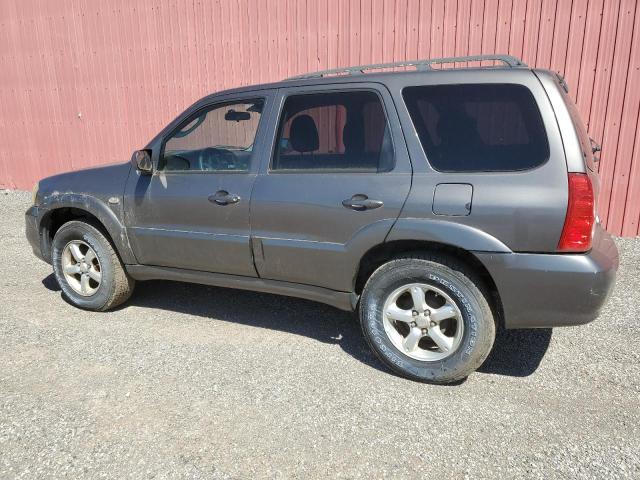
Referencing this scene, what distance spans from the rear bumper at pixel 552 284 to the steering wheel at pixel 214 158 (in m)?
1.84

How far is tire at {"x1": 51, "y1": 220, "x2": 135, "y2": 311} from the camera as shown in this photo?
3.85 m

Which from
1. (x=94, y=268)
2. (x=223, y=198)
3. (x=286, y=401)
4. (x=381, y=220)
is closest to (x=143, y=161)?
(x=223, y=198)

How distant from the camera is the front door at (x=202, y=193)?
330 centimetres

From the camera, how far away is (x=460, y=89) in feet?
8.85

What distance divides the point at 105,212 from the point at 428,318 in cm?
251

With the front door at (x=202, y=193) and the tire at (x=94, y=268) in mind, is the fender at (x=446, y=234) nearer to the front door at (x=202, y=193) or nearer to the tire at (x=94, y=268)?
the front door at (x=202, y=193)

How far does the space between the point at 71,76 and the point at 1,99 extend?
6.71 feet

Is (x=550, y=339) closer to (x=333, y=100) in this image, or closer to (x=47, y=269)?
(x=333, y=100)

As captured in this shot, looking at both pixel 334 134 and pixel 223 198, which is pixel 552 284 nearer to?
pixel 334 134

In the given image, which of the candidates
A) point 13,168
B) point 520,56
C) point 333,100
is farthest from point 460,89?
point 13,168

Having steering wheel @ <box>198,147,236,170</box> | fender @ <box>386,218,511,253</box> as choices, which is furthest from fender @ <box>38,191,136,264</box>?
→ fender @ <box>386,218,511,253</box>

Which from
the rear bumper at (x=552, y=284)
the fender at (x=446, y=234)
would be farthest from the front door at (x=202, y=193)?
the rear bumper at (x=552, y=284)

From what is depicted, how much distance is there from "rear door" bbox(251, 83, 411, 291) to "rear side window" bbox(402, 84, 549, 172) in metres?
0.17

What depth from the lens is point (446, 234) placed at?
2.65 meters
